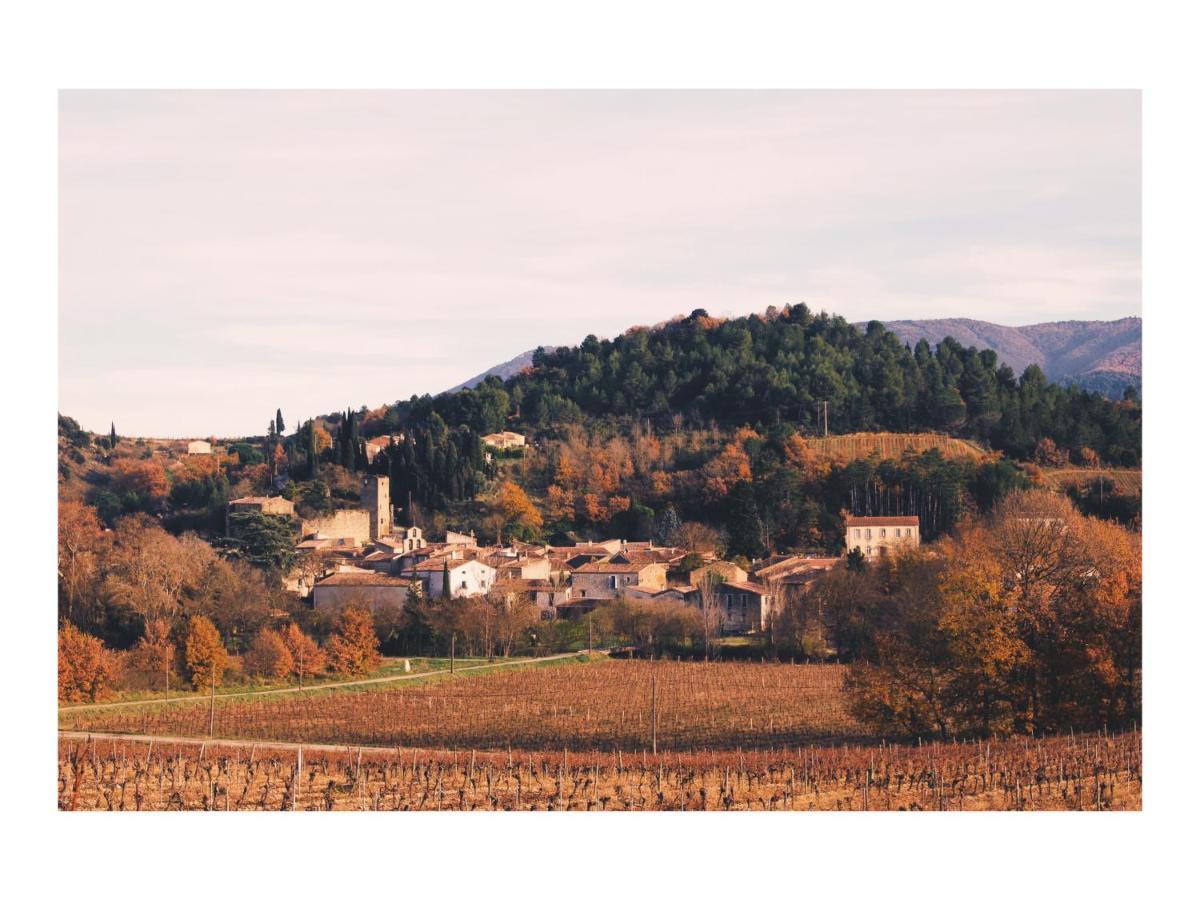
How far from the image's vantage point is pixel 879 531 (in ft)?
130

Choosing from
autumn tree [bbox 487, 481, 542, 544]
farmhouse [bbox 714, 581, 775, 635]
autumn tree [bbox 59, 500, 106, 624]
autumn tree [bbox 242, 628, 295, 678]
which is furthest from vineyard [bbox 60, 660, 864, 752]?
autumn tree [bbox 487, 481, 542, 544]

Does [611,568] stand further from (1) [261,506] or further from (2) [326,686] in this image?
(2) [326,686]

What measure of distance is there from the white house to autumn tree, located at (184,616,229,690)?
337 inches

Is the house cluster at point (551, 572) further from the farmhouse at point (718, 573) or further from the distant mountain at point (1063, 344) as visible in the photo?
the distant mountain at point (1063, 344)

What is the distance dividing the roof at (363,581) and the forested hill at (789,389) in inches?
789

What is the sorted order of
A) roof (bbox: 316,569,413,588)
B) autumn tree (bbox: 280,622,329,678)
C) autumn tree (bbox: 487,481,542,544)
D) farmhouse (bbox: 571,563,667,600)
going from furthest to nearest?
autumn tree (bbox: 487,481,542,544)
farmhouse (bbox: 571,563,667,600)
roof (bbox: 316,569,413,588)
autumn tree (bbox: 280,622,329,678)

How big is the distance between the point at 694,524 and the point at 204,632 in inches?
810

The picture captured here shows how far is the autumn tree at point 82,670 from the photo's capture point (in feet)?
74.5

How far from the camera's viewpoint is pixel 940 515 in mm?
41406

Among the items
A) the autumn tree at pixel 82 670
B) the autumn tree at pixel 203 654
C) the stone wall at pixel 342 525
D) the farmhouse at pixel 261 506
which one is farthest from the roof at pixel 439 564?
the autumn tree at pixel 82 670

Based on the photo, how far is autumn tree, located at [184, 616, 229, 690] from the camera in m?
24.9

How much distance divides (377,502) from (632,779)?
30.2 m

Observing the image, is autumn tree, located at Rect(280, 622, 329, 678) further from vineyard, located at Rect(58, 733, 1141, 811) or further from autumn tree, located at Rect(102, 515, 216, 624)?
vineyard, located at Rect(58, 733, 1141, 811)

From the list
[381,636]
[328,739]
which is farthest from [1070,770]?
[381,636]
